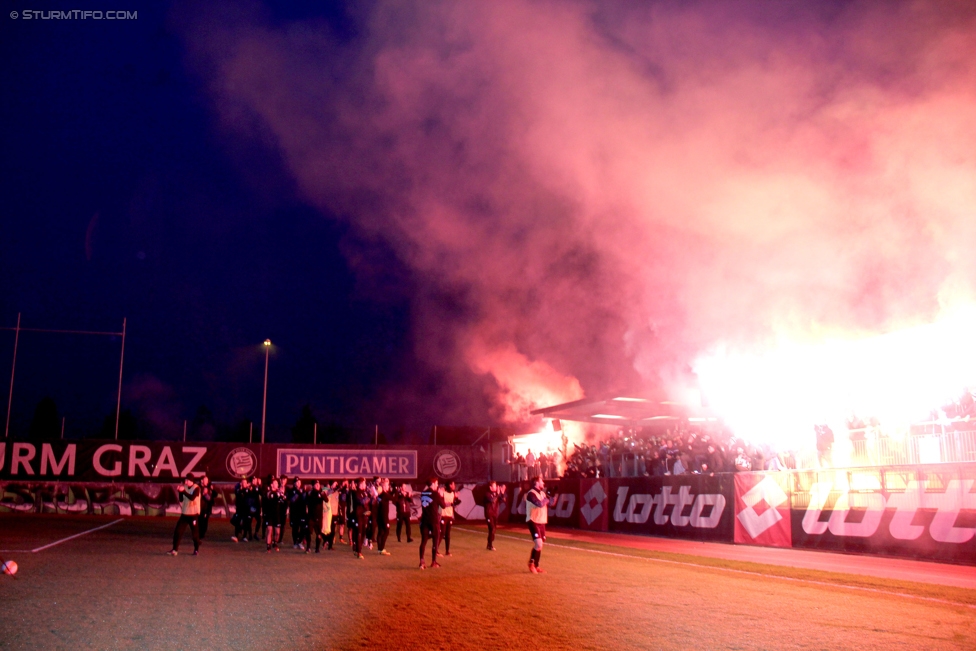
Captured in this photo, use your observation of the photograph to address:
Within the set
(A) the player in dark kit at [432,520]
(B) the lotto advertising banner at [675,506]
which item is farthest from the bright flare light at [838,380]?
(A) the player in dark kit at [432,520]

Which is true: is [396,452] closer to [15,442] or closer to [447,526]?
[15,442]

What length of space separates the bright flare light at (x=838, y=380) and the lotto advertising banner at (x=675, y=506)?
3.15 meters

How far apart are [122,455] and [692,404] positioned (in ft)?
99.0

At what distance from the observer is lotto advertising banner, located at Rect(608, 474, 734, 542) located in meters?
24.6

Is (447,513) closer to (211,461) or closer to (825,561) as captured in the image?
(825,561)

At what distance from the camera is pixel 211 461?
41.3 m

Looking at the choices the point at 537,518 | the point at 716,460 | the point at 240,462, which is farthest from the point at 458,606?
the point at 240,462

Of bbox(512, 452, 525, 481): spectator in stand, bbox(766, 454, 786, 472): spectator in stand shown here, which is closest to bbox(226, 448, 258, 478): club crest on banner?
bbox(512, 452, 525, 481): spectator in stand

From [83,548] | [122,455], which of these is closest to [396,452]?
[122,455]

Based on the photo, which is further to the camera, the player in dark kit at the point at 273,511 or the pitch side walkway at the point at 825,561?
the player in dark kit at the point at 273,511

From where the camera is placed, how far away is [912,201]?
72.6ft

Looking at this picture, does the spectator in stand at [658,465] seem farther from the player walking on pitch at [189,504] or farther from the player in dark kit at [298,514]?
the player walking on pitch at [189,504]

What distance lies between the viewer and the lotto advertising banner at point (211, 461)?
131ft

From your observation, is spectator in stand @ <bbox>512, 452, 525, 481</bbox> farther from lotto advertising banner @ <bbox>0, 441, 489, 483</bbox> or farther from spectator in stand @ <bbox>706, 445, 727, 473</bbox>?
spectator in stand @ <bbox>706, 445, 727, 473</bbox>
